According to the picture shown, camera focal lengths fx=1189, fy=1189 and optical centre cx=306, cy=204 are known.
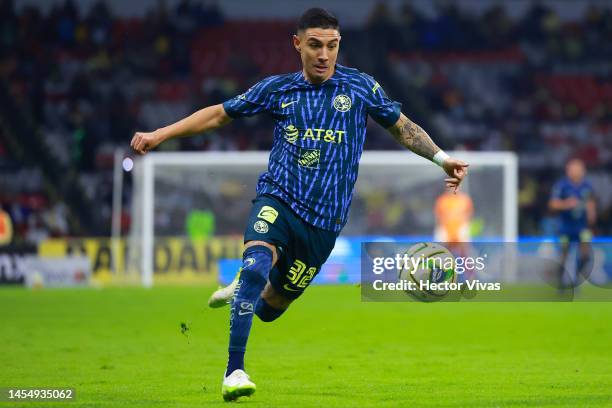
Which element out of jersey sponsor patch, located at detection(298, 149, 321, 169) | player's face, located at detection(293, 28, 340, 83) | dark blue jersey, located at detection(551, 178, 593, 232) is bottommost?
dark blue jersey, located at detection(551, 178, 593, 232)

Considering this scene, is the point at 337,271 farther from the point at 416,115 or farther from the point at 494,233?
the point at 416,115

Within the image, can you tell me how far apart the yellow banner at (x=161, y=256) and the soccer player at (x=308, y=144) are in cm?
1600

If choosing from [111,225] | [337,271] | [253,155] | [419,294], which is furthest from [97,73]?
[419,294]

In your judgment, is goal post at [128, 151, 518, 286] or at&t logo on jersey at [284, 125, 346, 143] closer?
at&t logo on jersey at [284, 125, 346, 143]

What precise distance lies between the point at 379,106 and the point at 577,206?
12595 millimetres

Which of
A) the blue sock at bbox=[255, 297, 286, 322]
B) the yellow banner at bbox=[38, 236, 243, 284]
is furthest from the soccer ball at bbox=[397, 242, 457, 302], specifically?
the yellow banner at bbox=[38, 236, 243, 284]

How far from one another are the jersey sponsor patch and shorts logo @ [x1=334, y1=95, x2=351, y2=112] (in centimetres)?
32

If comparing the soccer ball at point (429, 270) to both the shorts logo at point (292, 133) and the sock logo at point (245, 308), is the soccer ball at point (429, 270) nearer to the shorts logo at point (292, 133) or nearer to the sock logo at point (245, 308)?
the shorts logo at point (292, 133)

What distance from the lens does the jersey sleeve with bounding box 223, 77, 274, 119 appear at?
769 cm

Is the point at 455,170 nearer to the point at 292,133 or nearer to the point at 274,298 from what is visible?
the point at 292,133

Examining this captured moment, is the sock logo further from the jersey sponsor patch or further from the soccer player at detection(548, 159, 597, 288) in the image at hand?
the soccer player at detection(548, 159, 597, 288)

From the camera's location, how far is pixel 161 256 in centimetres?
2380

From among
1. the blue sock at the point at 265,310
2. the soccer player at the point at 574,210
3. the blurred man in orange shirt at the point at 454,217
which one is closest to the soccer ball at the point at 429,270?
the blue sock at the point at 265,310

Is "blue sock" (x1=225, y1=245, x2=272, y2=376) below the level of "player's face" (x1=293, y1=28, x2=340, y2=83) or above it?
below
